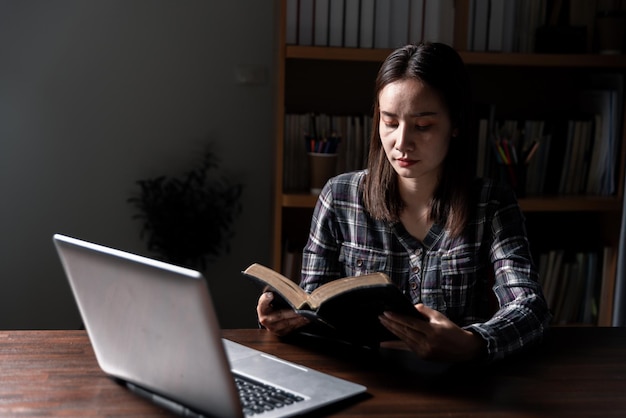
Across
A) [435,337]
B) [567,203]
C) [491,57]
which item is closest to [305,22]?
[491,57]

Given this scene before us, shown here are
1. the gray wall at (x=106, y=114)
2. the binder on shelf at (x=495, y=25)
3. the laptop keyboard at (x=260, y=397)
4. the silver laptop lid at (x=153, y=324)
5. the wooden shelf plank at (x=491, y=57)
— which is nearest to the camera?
the silver laptop lid at (x=153, y=324)

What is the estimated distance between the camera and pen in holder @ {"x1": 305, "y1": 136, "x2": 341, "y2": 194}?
2.43 m

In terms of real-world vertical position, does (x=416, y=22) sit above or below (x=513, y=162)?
above

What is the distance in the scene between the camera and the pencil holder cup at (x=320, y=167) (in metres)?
2.43

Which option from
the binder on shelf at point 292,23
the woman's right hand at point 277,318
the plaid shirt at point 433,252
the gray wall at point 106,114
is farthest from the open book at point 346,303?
the gray wall at point 106,114

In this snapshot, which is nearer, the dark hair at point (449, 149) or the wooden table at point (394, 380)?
the wooden table at point (394, 380)

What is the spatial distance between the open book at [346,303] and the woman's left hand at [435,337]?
2cm

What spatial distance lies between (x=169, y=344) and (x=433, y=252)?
30.6 inches

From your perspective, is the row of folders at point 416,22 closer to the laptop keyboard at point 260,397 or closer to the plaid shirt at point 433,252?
the plaid shirt at point 433,252

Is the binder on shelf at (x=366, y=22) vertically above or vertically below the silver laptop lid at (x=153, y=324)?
above

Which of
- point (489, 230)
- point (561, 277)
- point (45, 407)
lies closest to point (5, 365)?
point (45, 407)

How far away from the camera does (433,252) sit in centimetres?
168

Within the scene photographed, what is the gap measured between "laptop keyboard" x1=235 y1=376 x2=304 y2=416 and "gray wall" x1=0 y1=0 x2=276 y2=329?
1851 millimetres

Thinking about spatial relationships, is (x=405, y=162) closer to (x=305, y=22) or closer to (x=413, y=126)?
(x=413, y=126)
